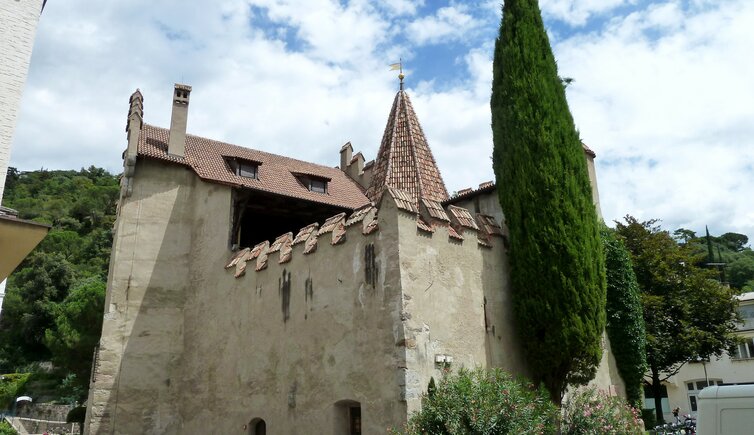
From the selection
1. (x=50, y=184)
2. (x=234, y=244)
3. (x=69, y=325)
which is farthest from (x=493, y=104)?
(x=50, y=184)

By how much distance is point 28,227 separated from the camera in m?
7.16

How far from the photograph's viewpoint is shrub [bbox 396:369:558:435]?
943 centimetres

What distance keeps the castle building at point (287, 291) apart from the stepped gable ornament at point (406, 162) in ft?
0.18

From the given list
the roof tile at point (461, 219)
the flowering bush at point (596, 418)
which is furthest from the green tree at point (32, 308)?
the flowering bush at point (596, 418)

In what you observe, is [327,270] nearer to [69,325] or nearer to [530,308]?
[530,308]

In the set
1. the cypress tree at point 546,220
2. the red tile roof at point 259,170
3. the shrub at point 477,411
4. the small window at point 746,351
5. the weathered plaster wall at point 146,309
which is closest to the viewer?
the shrub at point 477,411

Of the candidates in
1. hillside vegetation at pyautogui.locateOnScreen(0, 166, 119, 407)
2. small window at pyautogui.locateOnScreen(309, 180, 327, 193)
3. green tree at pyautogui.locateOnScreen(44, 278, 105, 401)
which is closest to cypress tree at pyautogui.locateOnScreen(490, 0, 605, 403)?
small window at pyautogui.locateOnScreen(309, 180, 327, 193)

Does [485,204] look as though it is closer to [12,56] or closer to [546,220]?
[546,220]

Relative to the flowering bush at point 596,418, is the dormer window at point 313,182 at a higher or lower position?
higher

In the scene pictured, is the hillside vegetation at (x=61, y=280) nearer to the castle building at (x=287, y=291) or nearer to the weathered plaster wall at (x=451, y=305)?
the castle building at (x=287, y=291)

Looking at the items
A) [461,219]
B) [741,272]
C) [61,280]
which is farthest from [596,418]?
[741,272]

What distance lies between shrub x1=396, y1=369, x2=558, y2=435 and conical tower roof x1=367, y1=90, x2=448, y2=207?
266 inches

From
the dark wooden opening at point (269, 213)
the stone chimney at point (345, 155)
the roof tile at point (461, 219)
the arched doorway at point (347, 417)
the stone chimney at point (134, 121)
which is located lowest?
the arched doorway at point (347, 417)

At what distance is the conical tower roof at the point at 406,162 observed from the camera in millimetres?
16625
